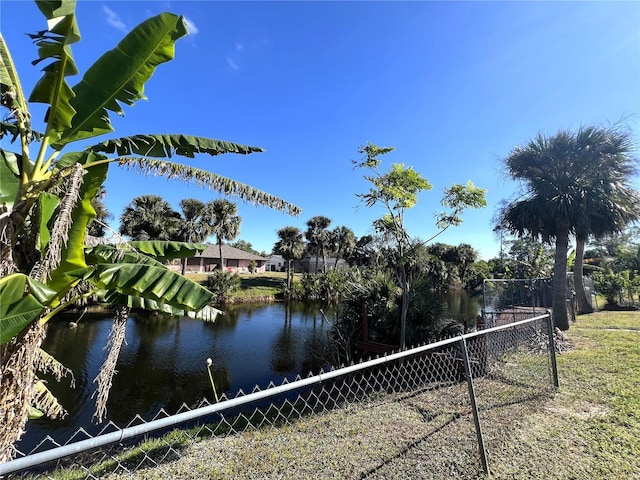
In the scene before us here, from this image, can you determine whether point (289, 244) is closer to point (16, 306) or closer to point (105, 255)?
point (105, 255)

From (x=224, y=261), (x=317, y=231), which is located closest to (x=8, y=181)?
(x=317, y=231)

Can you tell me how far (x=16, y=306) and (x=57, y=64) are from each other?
6.62 feet

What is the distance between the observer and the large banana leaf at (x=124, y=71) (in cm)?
285

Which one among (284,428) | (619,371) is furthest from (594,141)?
(284,428)

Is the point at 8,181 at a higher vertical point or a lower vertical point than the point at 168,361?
higher

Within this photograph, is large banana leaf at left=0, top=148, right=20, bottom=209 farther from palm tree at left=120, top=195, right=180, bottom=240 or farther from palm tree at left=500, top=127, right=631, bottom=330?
palm tree at left=120, top=195, right=180, bottom=240

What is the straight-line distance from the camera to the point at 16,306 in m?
2.14

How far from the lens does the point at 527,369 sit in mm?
6594

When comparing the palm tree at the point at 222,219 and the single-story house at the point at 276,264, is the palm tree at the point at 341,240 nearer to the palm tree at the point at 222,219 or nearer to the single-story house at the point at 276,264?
the palm tree at the point at 222,219

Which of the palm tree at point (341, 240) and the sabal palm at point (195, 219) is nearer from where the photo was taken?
the sabal palm at point (195, 219)

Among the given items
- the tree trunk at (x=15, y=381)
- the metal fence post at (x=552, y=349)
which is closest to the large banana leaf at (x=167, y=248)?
the tree trunk at (x=15, y=381)

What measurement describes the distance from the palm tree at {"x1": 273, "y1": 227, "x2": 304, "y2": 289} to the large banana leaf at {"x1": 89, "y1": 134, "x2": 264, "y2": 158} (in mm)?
32828

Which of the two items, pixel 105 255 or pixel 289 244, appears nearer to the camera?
pixel 105 255

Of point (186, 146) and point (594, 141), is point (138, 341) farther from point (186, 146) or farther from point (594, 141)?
point (594, 141)
